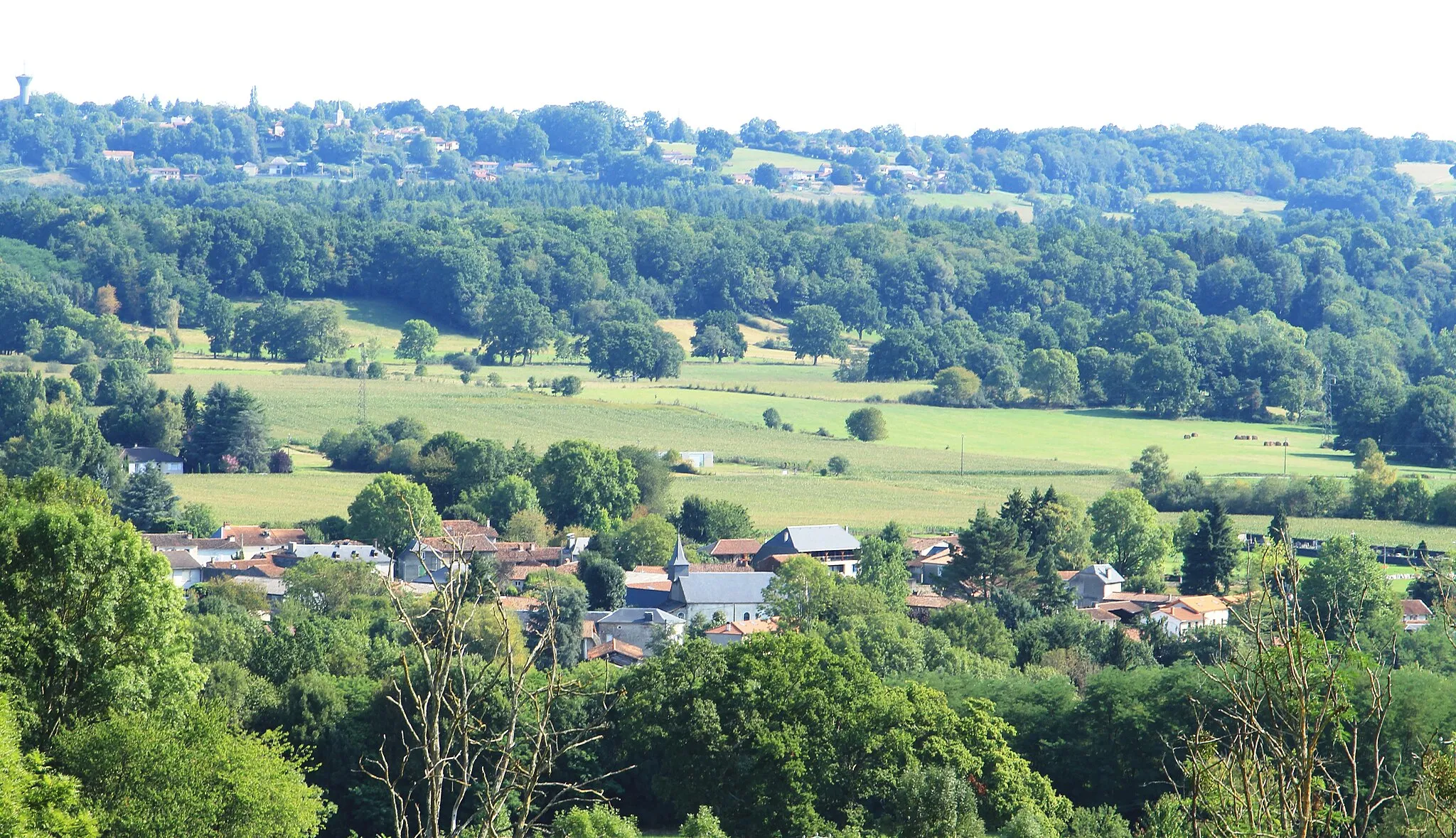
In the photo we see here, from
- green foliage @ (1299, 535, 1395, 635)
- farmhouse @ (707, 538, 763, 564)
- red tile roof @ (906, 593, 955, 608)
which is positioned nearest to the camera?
green foliage @ (1299, 535, 1395, 635)

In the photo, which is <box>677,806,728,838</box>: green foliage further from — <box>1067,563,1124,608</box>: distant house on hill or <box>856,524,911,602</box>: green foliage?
<box>1067,563,1124,608</box>: distant house on hill

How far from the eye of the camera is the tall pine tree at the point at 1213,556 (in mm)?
51250

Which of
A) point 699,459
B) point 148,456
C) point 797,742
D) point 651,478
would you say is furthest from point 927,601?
point 148,456

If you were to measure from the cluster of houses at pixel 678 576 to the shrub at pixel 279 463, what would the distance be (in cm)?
1176

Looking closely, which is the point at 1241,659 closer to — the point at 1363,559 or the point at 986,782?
the point at 986,782

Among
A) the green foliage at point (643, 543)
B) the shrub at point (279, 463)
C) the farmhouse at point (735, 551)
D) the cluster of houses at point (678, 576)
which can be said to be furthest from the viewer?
the shrub at point (279, 463)

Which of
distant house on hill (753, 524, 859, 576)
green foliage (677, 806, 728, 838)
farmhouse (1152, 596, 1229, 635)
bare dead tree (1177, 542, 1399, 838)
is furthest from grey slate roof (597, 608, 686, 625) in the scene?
bare dead tree (1177, 542, 1399, 838)

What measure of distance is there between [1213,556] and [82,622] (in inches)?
1396

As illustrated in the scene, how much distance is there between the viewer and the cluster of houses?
44281 mm

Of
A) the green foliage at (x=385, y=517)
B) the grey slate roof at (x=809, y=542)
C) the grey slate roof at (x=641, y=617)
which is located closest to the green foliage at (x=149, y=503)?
the green foliage at (x=385, y=517)

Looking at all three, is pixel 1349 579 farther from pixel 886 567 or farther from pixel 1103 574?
pixel 886 567

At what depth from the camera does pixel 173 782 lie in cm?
2145

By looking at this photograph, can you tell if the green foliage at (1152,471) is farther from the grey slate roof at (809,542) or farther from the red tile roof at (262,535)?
the red tile roof at (262,535)

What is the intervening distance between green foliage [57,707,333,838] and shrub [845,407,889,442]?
57346mm
